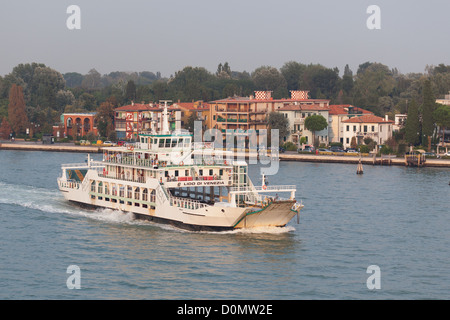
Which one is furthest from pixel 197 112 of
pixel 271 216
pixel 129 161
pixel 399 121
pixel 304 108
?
pixel 271 216

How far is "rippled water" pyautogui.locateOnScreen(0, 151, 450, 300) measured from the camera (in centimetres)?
3959

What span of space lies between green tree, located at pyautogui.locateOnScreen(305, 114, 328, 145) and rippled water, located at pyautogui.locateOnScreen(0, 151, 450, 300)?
50.4m

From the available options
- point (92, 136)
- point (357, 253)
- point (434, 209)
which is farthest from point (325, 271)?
point (92, 136)

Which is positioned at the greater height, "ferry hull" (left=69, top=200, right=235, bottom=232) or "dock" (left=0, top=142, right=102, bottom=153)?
"dock" (left=0, top=142, right=102, bottom=153)

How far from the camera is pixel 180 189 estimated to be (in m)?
61.6

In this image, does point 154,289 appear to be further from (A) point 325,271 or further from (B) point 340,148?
(B) point 340,148

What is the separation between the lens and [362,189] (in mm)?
76188

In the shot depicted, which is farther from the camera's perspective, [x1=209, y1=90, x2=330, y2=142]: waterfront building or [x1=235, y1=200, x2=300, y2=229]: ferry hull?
[x1=209, y1=90, x2=330, y2=142]: waterfront building

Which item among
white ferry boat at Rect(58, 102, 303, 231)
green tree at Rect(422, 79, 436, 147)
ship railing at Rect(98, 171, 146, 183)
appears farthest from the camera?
green tree at Rect(422, 79, 436, 147)

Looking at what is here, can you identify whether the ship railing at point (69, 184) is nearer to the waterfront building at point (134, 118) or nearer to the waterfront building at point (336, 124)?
the waterfront building at point (134, 118)

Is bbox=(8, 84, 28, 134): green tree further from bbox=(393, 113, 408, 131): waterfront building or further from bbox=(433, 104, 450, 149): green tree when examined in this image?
bbox=(433, 104, 450, 149): green tree

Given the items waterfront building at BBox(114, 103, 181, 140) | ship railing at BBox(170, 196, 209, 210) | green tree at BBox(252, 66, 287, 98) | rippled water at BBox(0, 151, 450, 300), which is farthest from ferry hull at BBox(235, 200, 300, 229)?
green tree at BBox(252, 66, 287, 98)

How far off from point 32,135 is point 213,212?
99.5m

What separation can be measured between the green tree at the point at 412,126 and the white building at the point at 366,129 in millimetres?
4723
